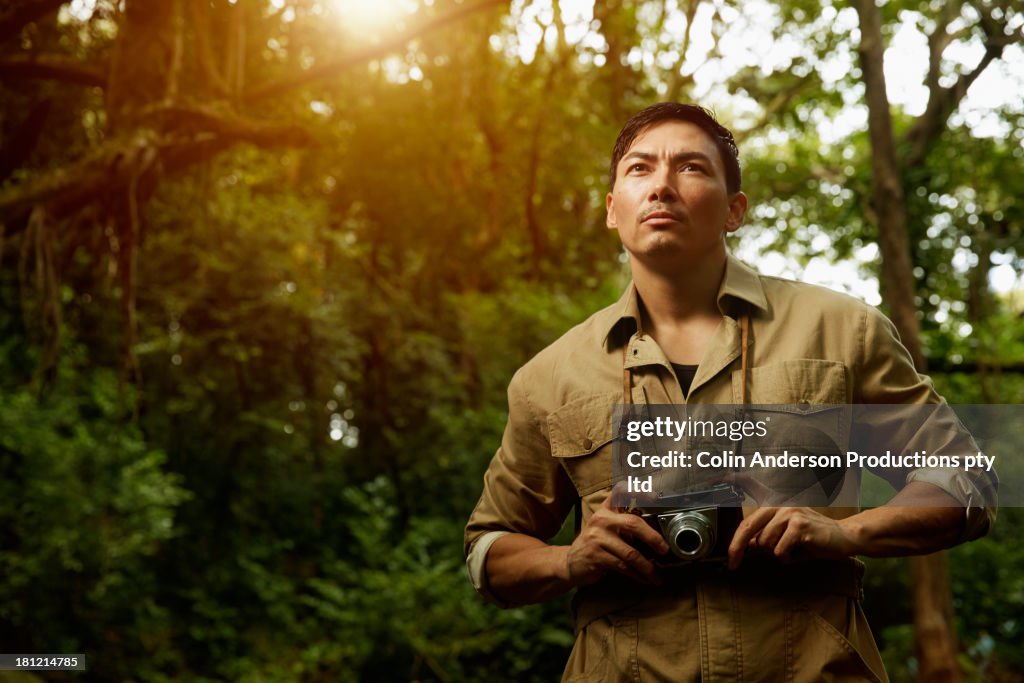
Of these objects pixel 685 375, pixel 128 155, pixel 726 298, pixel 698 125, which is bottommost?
pixel 685 375

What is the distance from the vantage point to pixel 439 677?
7.40 meters

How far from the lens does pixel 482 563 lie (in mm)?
1919

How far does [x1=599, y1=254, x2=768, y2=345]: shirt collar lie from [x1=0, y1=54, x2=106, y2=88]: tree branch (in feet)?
16.1

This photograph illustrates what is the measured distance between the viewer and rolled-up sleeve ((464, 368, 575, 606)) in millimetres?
1977

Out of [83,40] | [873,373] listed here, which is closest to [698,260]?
[873,373]

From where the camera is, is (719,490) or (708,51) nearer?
(719,490)

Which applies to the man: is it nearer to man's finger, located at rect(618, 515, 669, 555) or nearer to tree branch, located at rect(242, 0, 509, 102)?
man's finger, located at rect(618, 515, 669, 555)

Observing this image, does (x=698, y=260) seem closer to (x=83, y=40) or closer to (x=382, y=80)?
(x=83, y=40)

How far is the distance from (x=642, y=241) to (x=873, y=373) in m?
0.49

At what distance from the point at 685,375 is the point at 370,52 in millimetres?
4306

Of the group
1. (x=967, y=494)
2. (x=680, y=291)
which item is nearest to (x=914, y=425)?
(x=967, y=494)

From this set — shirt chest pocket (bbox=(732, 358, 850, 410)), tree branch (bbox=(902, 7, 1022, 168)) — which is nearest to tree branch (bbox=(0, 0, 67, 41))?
shirt chest pocket (bbox=(732, 358, 850, 410))

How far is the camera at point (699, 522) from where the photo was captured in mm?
1583

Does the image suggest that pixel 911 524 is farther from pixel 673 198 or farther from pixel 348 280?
pixel 348 280
